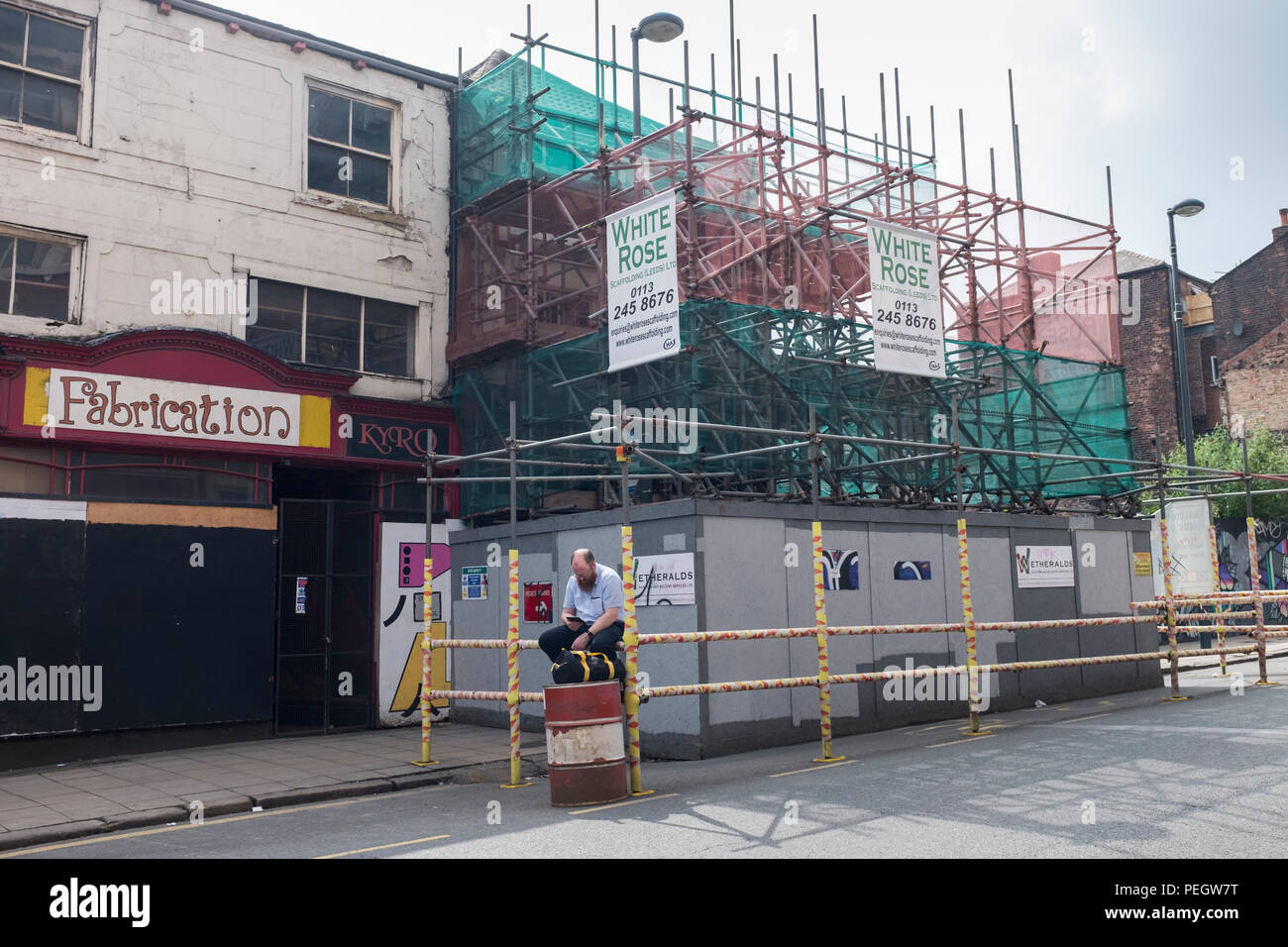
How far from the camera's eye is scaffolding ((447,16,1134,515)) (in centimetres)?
1534

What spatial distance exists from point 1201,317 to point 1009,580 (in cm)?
3367

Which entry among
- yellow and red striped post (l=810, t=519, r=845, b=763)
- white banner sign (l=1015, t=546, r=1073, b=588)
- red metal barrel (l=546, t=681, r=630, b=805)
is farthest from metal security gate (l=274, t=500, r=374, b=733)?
white banner sign (l=1015, t=546, r=1073, b=588)

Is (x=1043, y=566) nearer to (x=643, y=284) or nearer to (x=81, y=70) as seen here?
(x=643, y=284)

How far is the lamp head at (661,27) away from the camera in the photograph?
14562 millimetres

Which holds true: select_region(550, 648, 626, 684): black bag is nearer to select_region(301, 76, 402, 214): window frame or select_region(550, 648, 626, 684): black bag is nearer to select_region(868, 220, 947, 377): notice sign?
select_region(868, 220, 947, 377): notice sign

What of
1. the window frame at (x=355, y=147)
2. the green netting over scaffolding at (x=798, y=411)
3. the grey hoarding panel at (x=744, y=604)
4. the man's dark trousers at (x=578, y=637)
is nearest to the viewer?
the man's dark trousers at (x=578, y=637)

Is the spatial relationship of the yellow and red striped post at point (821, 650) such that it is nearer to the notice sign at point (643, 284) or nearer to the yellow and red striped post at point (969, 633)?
the yellow and red striped post at point (969, 633)

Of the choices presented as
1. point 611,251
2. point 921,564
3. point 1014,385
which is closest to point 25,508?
point 611,251

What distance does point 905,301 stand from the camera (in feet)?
46.3

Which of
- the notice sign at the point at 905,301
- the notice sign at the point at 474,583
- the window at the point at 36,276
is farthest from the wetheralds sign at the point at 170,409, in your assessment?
the notice sign at the point at 905,301

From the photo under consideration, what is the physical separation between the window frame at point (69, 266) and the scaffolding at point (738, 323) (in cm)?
551

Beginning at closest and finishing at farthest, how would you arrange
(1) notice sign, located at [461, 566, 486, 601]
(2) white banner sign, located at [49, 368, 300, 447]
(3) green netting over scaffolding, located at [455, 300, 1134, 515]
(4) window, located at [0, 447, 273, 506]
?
1. (4) window, located at [0, 447, 273, 506]
2. (2) white banner sign, located at [49, 368, 300, 447]
3. (3) green netting over scaffolding, located at [455, 300, 1134, 515]
4. (1) notice sign, located at [461, 566, 486, 601]

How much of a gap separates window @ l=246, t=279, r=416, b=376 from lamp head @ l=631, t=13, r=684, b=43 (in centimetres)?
586

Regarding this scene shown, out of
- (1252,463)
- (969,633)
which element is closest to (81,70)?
(969,633)
